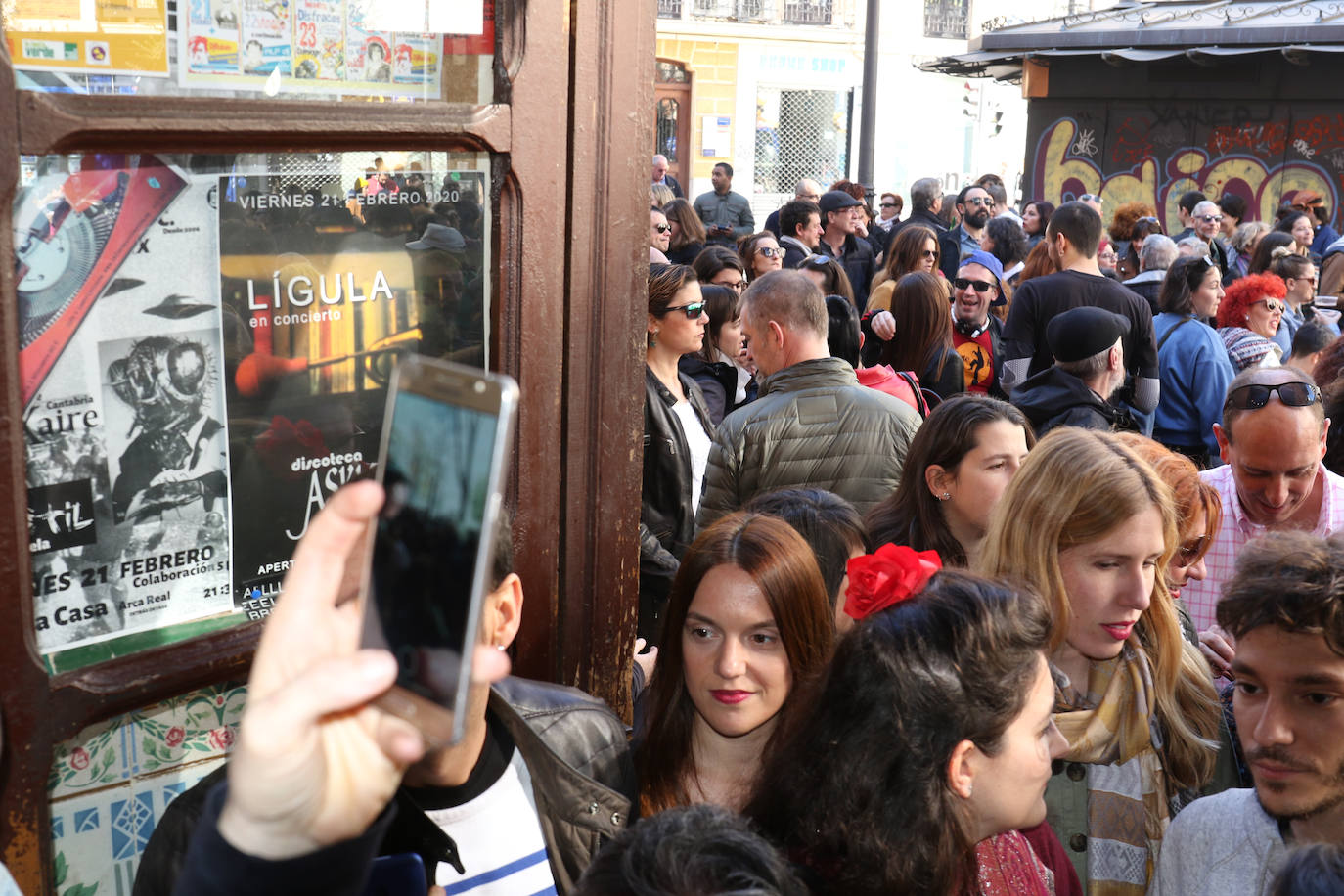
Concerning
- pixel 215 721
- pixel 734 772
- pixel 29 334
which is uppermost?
pixel 29 334

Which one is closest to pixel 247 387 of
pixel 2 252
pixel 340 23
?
pixel 2 252

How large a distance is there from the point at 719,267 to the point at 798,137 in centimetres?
2414

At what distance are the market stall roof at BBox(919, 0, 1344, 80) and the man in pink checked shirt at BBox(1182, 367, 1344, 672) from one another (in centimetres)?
1384

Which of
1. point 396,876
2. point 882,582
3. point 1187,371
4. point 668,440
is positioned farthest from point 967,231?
point 396,876

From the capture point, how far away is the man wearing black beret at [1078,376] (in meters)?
4.64

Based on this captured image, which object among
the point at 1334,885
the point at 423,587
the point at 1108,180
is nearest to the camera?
the point at 423,587

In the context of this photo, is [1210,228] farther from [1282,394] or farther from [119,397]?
[119,397]

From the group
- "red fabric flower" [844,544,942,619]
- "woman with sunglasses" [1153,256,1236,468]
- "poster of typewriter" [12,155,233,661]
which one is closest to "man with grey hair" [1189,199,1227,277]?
"woman with sunglasses" [1153,256,1236,468]

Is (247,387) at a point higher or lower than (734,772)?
higher

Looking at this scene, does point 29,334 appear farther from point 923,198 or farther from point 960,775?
point 923,198

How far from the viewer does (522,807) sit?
1.86 m

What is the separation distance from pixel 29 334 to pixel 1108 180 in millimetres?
18491

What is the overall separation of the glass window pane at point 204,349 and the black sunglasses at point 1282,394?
2.37 meters

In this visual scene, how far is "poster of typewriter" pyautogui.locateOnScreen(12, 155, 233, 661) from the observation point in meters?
1.49
